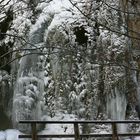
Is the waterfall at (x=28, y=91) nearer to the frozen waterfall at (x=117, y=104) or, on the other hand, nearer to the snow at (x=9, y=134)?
the snow at (x=9, y=134)

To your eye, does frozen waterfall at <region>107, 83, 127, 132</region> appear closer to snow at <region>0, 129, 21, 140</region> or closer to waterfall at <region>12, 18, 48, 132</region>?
waterfall at <region>12, 18, 48, 132</region>

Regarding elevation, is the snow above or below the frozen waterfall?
below

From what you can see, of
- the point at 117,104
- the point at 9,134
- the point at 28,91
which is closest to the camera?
the point at 9,134

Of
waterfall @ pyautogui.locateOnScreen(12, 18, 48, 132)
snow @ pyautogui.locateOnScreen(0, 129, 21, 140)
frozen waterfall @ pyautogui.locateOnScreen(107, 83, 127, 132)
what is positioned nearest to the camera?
snow @ pyautogui.locateOnScreen(0, 129, 21, 140)

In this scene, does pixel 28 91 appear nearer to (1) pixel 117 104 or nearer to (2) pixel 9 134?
(2) pixel 9 134

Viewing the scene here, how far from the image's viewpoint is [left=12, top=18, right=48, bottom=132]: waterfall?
11570 mm

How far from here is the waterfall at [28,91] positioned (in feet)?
38.0

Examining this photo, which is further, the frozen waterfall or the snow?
the frozen waterfall

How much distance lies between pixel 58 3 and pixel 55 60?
9.25 ft

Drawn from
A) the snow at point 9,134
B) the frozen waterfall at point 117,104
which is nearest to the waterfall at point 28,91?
the snow at point 9,134

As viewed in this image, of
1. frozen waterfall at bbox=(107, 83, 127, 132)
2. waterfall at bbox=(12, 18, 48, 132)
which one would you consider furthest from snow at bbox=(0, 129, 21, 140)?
frozen waterfall at bbox=(107, 83, 127, 132)

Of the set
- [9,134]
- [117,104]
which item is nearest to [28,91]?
[9,134]

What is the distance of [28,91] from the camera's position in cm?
1175

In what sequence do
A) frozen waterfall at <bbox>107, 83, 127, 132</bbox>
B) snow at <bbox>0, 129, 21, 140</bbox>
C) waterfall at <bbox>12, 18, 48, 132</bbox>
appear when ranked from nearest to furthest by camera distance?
snow at <bbox>0, 129, 21, 140</bbox>, frozen waterfall at <bbox>107, 83, 127, 132</bbox>, waterfall at <bbox>12, 18, 48, 132</bbox>
